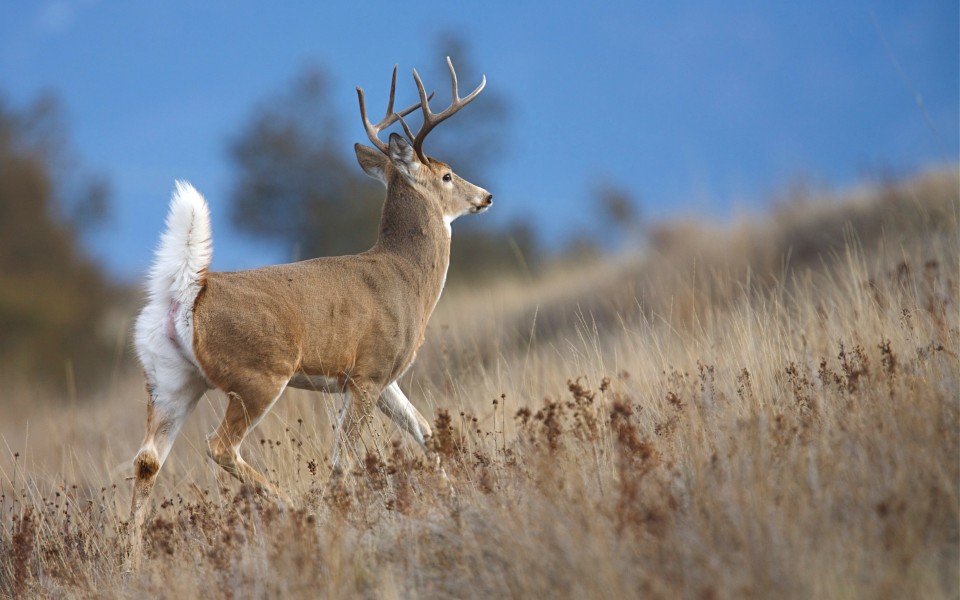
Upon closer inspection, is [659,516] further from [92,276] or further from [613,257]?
[92,276]

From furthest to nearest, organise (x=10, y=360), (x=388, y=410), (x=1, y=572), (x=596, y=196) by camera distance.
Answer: (x=596, y=196) → (x=10, y=360) → (x=388, y=410) → (x=1, y=572)

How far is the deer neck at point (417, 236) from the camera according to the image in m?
7.39

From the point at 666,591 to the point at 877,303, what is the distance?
14.4 feet

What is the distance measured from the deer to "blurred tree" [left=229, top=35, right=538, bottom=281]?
90.0 feet

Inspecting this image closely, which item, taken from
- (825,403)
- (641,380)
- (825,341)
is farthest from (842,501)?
(825,341)

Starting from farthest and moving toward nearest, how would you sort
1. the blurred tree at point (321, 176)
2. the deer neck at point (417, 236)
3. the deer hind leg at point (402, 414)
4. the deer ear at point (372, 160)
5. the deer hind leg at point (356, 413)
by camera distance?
the blurred tree at point (321, 176) → the deer ear at point (372, 160) → the deer neck at point (417, 236) → the deer hind leg at point (402, 414) → the deer hind leg at point (356, 413)

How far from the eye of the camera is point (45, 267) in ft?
95.5

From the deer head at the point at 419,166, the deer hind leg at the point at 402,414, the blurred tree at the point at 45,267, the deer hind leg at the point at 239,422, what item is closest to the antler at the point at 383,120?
the deer head at the point at 419,166

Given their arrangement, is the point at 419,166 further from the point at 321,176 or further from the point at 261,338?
the point at 321,176

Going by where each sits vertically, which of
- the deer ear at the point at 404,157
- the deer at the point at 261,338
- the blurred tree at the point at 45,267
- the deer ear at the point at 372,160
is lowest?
the deer at the point at 261,338

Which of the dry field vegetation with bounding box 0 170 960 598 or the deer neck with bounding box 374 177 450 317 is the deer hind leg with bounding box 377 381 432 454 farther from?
the deer neck with bounding box 374 177 450 317

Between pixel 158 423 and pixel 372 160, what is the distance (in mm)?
2715

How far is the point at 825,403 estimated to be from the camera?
5.64m

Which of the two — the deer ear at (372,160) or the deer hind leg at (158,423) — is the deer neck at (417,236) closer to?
the deer ear at (372,160)
